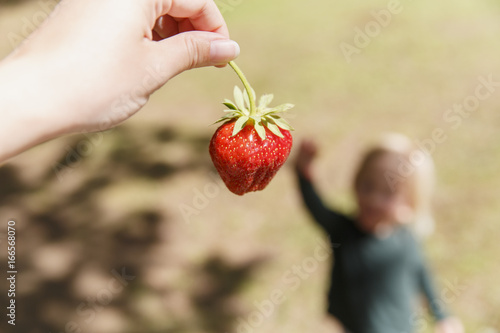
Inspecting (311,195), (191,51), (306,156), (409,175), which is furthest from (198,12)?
(409,175)

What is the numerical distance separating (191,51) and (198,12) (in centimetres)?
13

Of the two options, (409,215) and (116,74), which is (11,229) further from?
(116,74)

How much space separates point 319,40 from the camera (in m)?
5.54

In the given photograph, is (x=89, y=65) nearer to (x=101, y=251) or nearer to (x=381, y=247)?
(x=381, y=247)

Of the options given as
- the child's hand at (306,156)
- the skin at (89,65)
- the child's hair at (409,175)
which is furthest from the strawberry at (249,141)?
the child's hair at (409,175)

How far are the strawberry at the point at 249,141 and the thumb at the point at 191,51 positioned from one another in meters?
0.09

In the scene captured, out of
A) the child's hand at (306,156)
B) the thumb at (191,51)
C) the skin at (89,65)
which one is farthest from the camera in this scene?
the child's hand at (306,156)

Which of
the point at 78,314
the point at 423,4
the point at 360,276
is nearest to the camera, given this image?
the point at 360,276

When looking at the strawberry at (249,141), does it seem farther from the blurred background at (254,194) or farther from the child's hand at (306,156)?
the blurred background at (254,194)

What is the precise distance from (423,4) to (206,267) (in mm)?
4109

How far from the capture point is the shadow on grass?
3371 mm

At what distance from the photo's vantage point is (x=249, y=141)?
4.36 ft

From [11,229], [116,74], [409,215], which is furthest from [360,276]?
[11,229]

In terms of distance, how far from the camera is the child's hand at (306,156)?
8.11 feet
